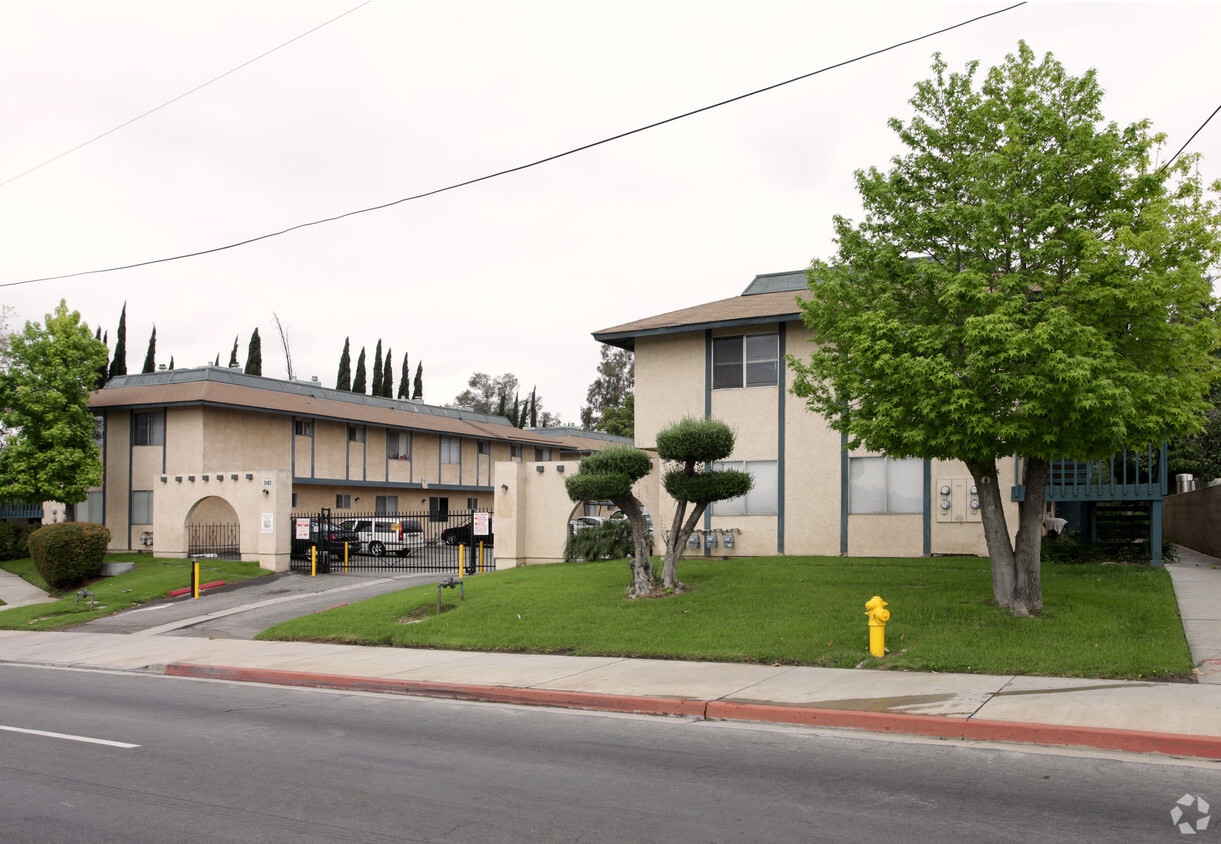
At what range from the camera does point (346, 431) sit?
1566 inches

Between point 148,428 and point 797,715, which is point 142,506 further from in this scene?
point 797,715

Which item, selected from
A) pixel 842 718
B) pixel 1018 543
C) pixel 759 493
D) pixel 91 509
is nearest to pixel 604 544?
pixel 759 493

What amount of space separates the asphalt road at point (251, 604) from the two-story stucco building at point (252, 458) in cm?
224

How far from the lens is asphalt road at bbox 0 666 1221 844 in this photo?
5766 millimetres

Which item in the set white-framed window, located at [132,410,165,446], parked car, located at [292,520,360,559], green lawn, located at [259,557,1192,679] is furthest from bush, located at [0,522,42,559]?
green lawn, located at [259,557,1192,679]

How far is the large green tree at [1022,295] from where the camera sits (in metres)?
11.1

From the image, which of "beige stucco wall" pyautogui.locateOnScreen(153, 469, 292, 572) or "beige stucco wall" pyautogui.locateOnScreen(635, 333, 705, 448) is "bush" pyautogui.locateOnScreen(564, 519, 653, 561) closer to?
"beige stucco wall" pyautogui.locateOnScreen(635, 333, 705, 448)

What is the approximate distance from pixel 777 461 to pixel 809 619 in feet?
29.7

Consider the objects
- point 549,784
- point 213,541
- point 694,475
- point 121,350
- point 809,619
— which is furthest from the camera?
point 121,350

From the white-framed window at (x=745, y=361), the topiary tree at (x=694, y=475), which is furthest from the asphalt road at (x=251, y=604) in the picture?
the white-framed window at (x=745, y=361)

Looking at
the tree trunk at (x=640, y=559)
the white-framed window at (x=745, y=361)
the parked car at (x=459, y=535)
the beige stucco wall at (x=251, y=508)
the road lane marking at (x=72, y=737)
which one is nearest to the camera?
the road lane marking at (x=72, y=737)

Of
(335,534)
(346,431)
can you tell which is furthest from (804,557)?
(346,431)

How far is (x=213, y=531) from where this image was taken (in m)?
29.1

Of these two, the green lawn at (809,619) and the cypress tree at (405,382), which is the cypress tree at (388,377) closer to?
the cypress tree at (405,382)
